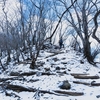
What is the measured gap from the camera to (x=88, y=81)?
31.9 ft

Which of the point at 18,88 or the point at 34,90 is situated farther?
the point at 18,88

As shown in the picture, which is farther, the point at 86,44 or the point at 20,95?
the point at 86,44

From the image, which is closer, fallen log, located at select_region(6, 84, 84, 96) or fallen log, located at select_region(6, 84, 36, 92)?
fallen log, located at select_region(6, 84, 84, 96)

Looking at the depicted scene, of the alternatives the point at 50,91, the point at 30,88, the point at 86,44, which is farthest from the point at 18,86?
the point at 86,44

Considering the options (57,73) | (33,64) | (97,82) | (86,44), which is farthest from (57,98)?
(86,44)

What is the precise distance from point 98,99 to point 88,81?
2.64m

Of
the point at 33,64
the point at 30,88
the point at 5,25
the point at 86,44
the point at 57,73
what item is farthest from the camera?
the point at 5,25

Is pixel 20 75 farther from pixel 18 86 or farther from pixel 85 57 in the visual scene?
pixel 85 57

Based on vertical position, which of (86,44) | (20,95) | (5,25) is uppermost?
(5,25)

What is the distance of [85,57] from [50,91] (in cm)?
784

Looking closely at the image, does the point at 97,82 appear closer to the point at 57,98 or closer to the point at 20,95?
the point at 57,98

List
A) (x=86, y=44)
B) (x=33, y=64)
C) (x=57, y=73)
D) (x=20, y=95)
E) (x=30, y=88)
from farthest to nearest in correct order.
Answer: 1. (x=86, y=44)
2. (x=33, y=64)
3. (x=57, y=73)
4. (x=30, y=88)
5. (x=20, y=95)

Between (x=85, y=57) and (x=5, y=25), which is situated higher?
(x=5, y=25)

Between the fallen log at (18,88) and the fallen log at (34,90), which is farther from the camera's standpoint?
the fallen log at (18,88)
